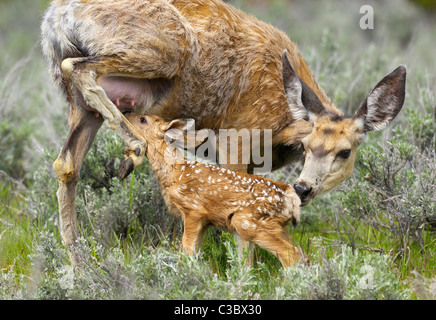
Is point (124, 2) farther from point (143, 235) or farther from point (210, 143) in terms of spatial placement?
point (143, 235)

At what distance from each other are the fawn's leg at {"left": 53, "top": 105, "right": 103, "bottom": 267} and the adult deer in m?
0.01

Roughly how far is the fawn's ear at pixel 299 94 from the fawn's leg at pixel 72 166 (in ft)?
6.61

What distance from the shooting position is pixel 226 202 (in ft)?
17.6

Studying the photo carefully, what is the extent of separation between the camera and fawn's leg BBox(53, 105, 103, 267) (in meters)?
6.26

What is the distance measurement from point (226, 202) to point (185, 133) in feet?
2.91

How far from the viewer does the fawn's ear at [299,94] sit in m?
6.25

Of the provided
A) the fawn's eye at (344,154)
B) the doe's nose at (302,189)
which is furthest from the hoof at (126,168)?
the fawn's eye at (344,154)

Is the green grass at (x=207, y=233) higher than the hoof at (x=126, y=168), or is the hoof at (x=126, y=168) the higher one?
the hoof at (x=126, y=168)

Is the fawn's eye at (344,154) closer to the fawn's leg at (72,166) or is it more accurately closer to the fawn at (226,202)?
the fawn at (226,202)

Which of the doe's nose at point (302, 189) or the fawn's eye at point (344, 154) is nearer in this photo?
the doe's nose at point (302, 189)

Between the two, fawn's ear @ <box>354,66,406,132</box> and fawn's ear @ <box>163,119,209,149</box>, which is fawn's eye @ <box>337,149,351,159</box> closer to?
fawn's ear @ <box>354,66,406,132</box>

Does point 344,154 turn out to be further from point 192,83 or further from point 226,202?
point 192,83

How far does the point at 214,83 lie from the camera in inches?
252

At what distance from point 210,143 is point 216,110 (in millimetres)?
433
